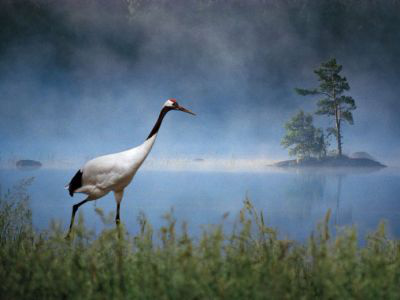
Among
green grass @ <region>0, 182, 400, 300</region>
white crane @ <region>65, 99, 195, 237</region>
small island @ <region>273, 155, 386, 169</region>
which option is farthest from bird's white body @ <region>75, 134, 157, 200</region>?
small island @ <region>273, 155, 386, 169</region>

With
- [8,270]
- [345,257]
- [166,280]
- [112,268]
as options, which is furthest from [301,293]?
[8,270]

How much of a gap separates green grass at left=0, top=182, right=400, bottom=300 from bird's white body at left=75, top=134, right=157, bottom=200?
0.84 m

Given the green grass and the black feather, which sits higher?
the black feather

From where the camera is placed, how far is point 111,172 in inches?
143

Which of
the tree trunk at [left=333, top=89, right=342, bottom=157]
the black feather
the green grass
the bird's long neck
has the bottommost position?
the green grass

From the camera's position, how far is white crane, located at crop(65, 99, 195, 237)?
3627 mm

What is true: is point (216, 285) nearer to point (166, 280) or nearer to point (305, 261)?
point (166, 280)

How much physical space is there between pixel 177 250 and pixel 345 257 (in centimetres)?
87

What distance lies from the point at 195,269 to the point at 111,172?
1503mm

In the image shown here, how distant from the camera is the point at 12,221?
12.2 ft

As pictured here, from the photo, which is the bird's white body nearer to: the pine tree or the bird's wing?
the bird's wing

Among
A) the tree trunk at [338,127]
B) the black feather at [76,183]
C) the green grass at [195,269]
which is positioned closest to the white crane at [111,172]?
the black feather at [76,183]

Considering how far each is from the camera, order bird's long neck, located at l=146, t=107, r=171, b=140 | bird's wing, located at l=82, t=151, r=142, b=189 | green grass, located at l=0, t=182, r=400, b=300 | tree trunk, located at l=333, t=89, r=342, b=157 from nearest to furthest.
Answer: green grass, located at l=0, t=182, r=400, b=300
bird's wing, located at l=82, t=151, r=142, b=189
bird's long neck, located at l=146, t=107, r=171, b=140
tree trunk, located at l=333, t=89, r=342, b=157

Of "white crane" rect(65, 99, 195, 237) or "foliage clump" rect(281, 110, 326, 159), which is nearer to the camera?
"white crane" rect(65, 99, 195, 237)
